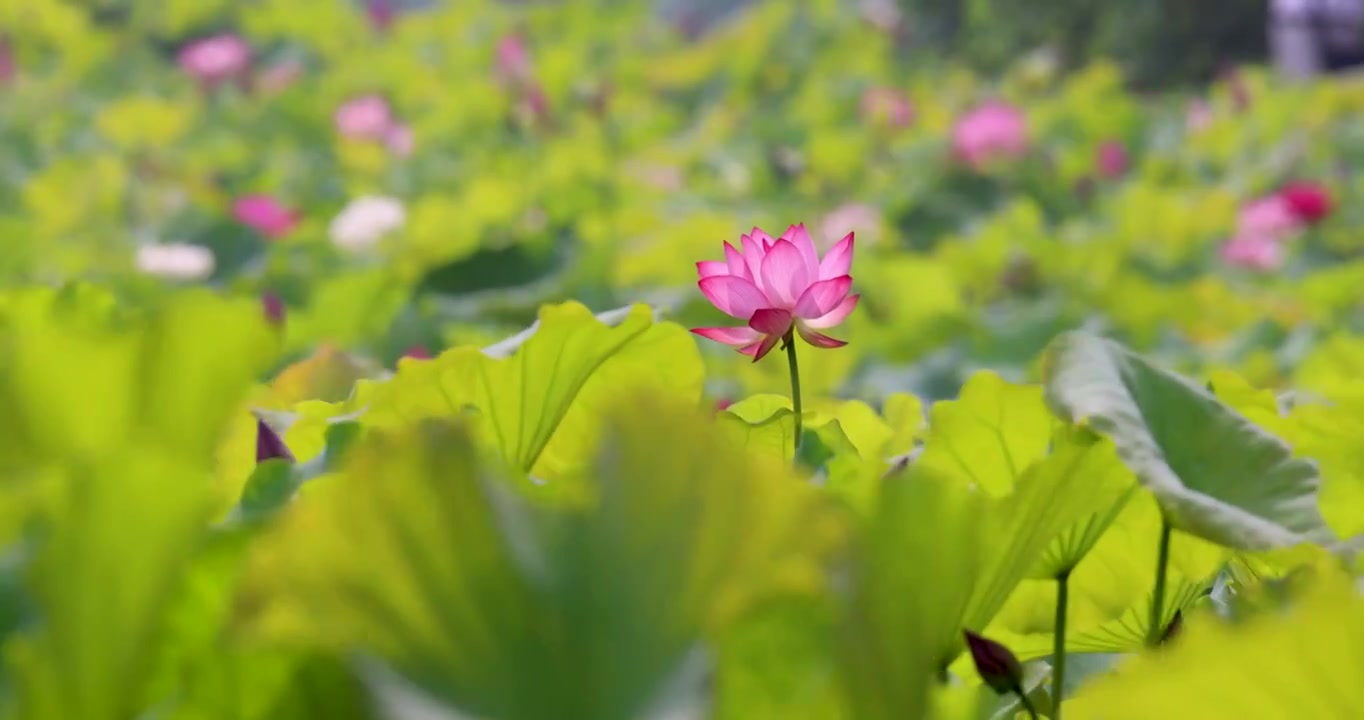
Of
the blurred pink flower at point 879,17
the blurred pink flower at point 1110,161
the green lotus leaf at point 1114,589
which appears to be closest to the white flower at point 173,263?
the green lotus leaf at point 1114,589

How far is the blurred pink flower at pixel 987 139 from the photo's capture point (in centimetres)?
237

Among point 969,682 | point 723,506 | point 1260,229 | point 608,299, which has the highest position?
point 723,506

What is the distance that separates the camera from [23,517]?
18 centimetres

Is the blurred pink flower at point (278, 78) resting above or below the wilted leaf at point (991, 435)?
below

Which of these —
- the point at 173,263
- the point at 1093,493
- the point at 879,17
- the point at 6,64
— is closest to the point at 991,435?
the point at 1093,493

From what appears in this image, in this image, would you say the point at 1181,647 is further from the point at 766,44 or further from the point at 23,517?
the point at 766,44

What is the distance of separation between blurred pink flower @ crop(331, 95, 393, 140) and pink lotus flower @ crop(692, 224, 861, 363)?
1949 mm

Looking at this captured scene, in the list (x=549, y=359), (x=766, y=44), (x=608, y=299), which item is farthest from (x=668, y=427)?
(x=766, y=44)

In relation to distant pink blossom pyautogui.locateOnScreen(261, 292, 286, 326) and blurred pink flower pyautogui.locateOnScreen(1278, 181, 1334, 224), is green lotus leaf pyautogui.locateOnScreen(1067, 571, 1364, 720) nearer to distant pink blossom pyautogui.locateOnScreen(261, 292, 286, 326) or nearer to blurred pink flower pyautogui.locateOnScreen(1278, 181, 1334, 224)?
distant pink blossom pyautogui.locateOnScreen(261, 292, 286, 326)

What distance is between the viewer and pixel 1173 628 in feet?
1.16

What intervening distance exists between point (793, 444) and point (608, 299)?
2.74ft

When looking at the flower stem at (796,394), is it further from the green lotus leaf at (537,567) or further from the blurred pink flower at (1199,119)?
the blurred pink flower at (1199,119)

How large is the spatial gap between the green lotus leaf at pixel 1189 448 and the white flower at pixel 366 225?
127cm

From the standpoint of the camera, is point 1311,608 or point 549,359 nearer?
point 1311,608
